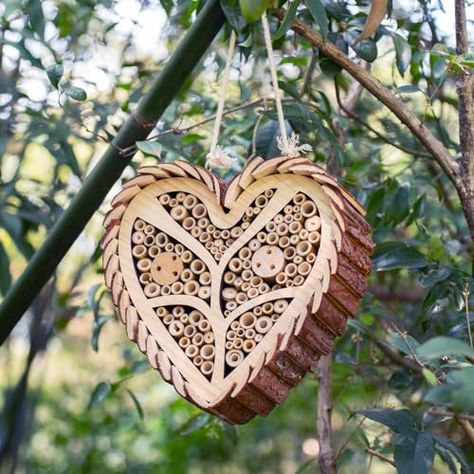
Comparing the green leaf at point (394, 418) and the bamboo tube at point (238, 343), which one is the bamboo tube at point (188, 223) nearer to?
the bamboo tube at point (238, 343)

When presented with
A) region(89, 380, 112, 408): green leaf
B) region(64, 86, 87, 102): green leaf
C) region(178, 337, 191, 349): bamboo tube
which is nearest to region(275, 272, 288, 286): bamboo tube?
region(178, 337, 191, 349): bamboo tube

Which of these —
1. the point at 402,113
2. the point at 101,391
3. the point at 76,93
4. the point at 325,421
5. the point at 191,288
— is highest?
the point at 402,113

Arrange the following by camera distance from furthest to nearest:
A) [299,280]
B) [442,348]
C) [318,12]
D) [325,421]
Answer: [325,421] < [318,12] < [299,280] < [442,348]

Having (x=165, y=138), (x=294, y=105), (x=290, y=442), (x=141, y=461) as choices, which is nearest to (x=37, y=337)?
(x=165, y=138)

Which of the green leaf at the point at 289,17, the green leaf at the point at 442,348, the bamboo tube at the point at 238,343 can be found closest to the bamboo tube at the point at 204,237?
the bamboo tube at the point at 238,343

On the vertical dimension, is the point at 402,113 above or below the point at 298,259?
above

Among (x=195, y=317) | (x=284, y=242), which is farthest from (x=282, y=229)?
(x=195, y=317)

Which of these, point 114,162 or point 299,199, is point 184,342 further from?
point 114,162

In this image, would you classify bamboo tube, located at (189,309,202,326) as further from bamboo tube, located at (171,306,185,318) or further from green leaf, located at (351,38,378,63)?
green leaf, located at (351,38,378,63)
